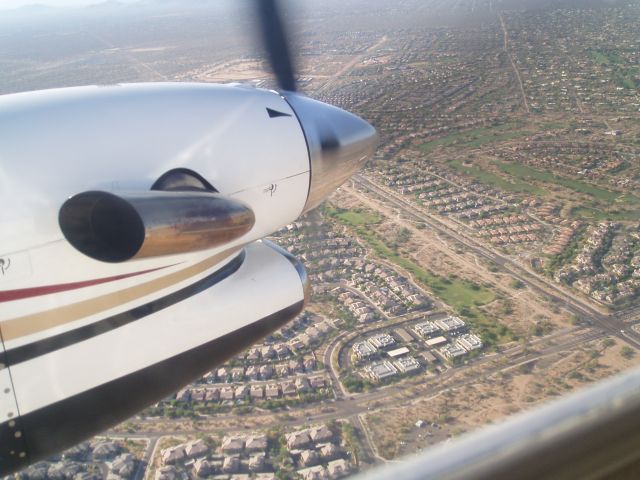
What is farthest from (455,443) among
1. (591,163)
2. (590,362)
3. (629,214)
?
(591,163)

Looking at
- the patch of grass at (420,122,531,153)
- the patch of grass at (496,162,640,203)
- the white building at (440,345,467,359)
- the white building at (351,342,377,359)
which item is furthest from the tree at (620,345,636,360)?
the patch of grass at (420,122,531,153)

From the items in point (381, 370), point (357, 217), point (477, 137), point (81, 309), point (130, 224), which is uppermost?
point (130, 224)

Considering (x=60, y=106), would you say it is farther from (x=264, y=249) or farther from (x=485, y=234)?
(x=485, y=234)

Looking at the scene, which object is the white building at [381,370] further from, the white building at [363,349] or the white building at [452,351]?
the white building at [452,351]

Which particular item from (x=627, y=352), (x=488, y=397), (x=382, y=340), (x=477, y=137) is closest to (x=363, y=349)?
(x=382, y=340)

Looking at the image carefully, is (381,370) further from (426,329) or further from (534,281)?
(534,281)
